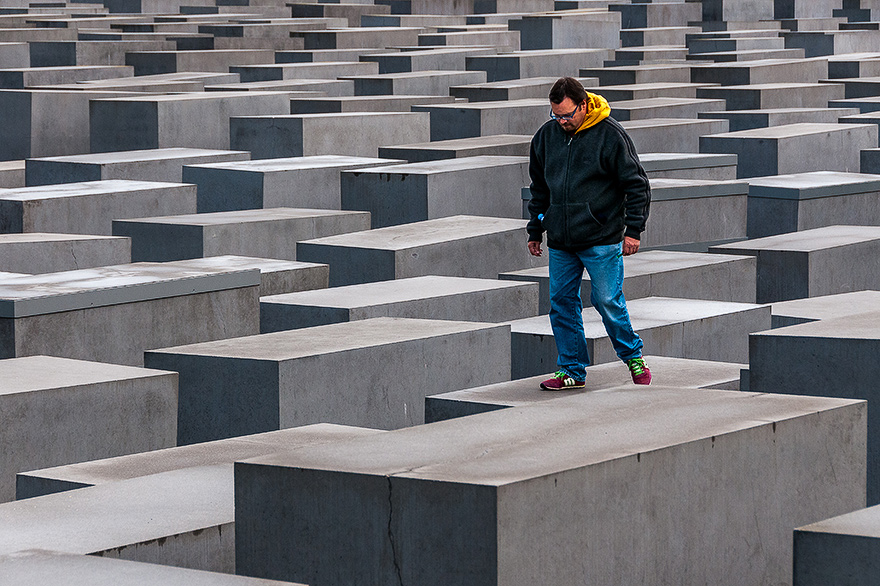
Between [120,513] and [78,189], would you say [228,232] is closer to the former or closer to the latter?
[78,189]

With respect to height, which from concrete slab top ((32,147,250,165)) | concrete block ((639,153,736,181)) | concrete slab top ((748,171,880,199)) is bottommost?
concrete slab top ((748,171,880,199))

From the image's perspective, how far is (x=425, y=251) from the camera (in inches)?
437

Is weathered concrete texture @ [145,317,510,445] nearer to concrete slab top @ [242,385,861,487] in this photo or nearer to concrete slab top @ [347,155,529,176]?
concrete slab top @ [242,385,861,487]

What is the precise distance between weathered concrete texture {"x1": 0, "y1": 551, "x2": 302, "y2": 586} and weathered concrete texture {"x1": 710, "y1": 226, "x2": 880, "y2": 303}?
7.63 meters

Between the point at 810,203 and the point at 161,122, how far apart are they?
7203 mm

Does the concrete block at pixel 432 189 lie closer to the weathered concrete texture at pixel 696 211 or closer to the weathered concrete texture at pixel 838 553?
the weathered concrete texture at pixel 696 211

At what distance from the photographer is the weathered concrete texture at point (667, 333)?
8789 millimetres

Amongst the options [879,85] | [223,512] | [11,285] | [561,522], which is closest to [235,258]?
[11,285]

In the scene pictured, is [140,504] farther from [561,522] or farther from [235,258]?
[235,258]

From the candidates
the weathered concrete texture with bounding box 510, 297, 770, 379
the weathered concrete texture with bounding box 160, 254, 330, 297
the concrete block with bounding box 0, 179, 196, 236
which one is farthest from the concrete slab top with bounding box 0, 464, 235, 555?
the concrete block with bounding box 0, 179, 196, 236

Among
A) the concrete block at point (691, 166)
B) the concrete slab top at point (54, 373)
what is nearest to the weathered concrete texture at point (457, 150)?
the concrete block at point (691, 166)

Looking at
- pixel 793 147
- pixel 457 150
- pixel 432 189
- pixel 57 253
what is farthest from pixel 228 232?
pixel 793 147

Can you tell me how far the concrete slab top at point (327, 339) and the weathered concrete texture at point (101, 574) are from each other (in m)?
3.15

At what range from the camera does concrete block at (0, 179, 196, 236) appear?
1246cm
